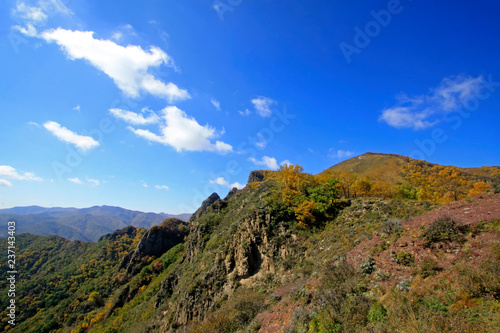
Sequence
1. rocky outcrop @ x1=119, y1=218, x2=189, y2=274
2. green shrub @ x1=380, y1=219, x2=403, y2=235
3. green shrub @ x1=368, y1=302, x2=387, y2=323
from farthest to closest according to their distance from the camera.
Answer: rocky outcrop @ x1=119, y1=218, x2=189, y2=274 → green shrub @ x1=380, y1=219, x2=403, y2=235 → green shrub @ x1=368, y1=302, x2=387, y2=323

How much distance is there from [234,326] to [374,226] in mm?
14240

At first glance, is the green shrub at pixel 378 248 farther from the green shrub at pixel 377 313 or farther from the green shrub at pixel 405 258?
the green shrub at pixel 377 313

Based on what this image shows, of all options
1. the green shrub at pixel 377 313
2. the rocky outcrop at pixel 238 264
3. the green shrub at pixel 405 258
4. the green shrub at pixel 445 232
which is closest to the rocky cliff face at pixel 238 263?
the rocky outcrop at pixel 238 264

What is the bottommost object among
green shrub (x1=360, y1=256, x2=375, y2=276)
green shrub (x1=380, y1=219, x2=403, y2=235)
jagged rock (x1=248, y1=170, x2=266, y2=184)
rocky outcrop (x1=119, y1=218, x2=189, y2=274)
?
rocky outcrop (x1=119, y1=218, x2=189, y2=274)

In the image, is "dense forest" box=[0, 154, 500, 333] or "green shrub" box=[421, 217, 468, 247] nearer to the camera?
"dense forest" box=[0, 154, 500, 333]

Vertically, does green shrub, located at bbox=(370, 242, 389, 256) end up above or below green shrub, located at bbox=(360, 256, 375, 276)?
above

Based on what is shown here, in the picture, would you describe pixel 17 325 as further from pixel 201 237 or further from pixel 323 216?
pixel 323 216

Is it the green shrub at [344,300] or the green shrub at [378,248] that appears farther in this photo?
the green shrub at [378,248]

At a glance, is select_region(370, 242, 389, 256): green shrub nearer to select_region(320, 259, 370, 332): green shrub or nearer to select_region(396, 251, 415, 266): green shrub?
select_region(396, 251, 415, 266): green shrub

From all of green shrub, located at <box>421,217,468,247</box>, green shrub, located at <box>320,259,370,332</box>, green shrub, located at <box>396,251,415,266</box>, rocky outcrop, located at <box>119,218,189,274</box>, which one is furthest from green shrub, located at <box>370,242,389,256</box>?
rocky outcrop, located at <box>119,218,189,274</box>

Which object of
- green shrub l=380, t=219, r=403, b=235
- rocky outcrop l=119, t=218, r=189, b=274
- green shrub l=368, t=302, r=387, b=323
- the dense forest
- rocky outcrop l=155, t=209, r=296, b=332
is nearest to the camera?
the dense forest

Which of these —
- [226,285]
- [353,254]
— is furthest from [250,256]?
[353,254]

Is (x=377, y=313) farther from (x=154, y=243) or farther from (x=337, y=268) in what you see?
(x=154, y=243)

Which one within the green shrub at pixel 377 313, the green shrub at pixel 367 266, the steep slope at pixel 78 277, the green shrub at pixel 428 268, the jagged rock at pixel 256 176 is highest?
the jagged rock at pixel 256 176
